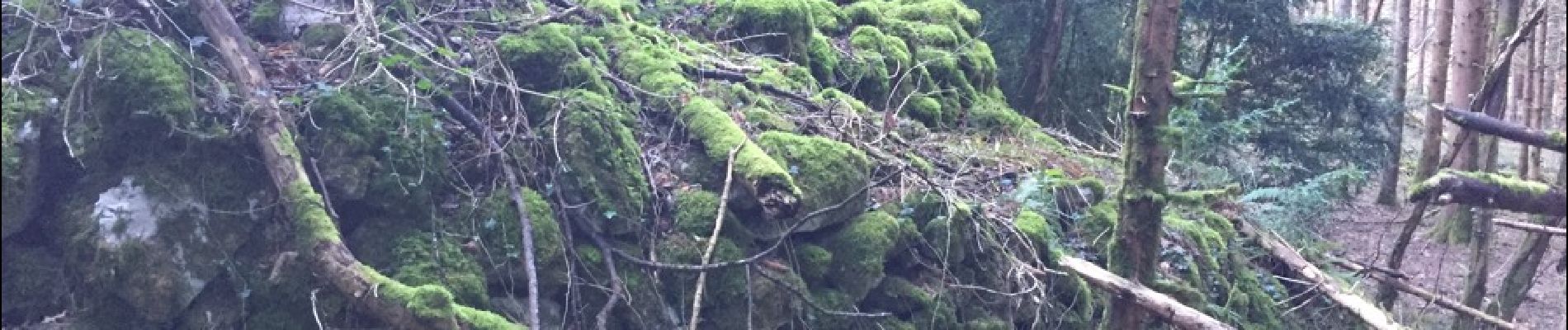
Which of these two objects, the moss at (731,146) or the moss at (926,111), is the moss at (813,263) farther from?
the moss at (926,111)

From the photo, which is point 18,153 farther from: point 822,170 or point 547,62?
point 822,170

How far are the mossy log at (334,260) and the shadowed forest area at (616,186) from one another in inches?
0.5

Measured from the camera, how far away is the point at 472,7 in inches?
265

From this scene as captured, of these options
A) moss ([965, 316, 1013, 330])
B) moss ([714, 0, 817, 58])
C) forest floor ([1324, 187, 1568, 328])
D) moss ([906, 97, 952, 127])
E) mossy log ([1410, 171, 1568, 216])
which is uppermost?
mossy log ([1410, 171, 1568, 216])

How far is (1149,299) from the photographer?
211 inches

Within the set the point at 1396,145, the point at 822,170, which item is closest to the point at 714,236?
the point at 822,170

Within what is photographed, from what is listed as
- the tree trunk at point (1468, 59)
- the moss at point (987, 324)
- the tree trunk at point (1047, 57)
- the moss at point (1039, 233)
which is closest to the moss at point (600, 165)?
the moss at point (987, 324)

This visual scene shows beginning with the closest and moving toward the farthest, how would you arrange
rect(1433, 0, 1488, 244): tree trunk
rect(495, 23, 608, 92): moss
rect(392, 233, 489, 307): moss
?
rect(392, 233, 489, 307): moss → rect(495, 23, 608, 92): moss → rect(1433, 0, 1488, 244): tree trunk

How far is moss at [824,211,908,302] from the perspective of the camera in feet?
20.2

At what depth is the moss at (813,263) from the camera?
6105 millimetres

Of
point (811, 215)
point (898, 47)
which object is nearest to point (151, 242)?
point (811, 215)

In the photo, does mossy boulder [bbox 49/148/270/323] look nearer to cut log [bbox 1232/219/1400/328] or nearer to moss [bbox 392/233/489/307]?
moss [bbox 392/233/489/307]

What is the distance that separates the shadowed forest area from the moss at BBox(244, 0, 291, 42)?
0.01m

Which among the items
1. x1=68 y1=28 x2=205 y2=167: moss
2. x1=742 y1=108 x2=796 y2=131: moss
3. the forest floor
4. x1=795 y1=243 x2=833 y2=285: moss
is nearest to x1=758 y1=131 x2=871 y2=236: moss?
x1=795 y1=243 x2=833 y2=285: moss
